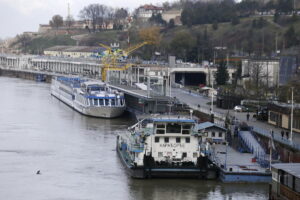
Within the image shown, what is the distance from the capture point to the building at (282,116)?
26.9 meters

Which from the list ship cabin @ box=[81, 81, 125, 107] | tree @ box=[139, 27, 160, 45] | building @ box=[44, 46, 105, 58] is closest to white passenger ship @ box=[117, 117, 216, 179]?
ship cabin @ box=[81, 81, 125, 107]

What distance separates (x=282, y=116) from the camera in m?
28.4

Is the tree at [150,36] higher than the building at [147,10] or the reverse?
the reverse

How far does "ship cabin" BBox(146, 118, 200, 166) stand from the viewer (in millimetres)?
22234

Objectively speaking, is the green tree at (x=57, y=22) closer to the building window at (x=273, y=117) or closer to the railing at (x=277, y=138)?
the building window at (x=273, y=117)

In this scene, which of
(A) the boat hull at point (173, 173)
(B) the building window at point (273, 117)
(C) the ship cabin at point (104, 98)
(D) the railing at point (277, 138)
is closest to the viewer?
(A) the boat hull at point (173, 173)

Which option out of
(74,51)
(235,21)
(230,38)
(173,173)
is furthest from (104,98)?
(74,51)

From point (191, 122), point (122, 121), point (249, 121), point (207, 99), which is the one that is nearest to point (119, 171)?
point (191, 122)

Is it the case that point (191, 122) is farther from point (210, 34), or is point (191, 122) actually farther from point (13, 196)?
point (210, 34)

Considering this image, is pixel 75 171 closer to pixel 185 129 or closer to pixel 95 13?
pixel 185 129

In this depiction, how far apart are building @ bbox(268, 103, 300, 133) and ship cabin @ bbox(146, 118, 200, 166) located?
590 centimetres

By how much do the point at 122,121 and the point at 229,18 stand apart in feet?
166

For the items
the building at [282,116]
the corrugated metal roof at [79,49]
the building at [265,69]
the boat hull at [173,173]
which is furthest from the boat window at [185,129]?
the corrugated metal roof at [79,49]

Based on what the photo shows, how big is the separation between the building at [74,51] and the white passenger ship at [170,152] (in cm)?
6830
